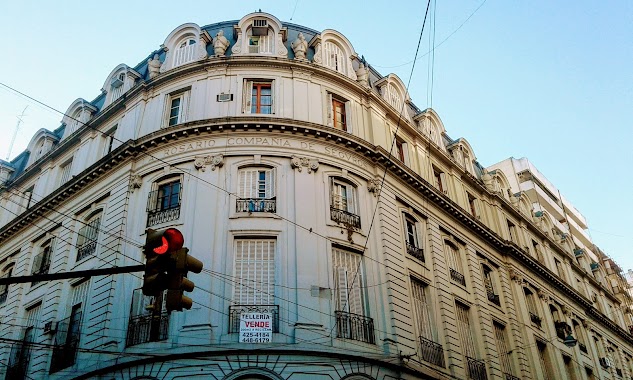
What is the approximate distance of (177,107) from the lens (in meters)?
23.4

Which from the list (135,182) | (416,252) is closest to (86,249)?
(135,182)

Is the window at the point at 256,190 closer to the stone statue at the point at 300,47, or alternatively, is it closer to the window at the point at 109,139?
the stone statue at the point at 300,47

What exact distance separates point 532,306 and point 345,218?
49.1 ft

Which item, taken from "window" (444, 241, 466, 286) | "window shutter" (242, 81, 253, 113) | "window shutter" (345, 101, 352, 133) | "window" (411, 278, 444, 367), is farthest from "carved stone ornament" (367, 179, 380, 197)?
"window shutter" (242, 81, 253, 113)

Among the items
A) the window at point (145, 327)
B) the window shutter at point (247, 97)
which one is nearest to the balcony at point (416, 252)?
the window shutter at point (247, 97)

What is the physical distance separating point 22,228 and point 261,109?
1338 cm

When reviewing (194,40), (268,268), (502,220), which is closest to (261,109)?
(194,40)

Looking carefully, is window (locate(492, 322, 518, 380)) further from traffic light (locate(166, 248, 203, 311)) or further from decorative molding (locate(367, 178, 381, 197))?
traffic light (locate(166, 248, 203, 311))

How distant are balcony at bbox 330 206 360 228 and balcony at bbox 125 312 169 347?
6.55 m

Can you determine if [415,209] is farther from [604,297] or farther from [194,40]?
[604,297]

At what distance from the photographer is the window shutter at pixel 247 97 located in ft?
72.9

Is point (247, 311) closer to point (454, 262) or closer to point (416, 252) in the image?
point (416, 252)

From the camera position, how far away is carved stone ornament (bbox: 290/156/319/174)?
67.8ft

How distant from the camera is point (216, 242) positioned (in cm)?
1870
